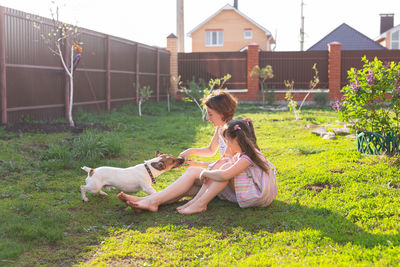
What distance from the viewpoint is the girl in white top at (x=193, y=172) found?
13.1ft

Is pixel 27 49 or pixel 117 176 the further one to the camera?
pixel 27 49

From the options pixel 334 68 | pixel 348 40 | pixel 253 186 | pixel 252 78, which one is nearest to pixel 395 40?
pixel 348 40

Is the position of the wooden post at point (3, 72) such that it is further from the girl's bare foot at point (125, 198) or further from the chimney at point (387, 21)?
the chimney at point (387, 21)

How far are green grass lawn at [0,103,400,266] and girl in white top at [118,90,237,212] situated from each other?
116 millimetres

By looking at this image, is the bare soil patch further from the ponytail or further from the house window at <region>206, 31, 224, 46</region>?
the house window at <region>206, 31, 224, 46</region>

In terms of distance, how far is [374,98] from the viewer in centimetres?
568

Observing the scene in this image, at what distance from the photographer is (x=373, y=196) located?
4.14 meters

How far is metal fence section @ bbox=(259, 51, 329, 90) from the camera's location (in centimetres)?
1934

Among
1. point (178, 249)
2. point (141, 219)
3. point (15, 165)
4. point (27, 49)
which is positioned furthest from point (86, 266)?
point (27, 49)

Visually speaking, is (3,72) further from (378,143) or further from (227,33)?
(227,33)

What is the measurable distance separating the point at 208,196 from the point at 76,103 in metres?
7.89

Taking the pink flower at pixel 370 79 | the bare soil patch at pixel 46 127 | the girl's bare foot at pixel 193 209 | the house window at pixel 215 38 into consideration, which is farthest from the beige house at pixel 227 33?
the girl's bare foot at pixel 193 209

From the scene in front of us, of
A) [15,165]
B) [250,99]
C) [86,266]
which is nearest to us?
[86,266]

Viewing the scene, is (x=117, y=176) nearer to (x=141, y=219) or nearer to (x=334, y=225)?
(x=141, y=219)
